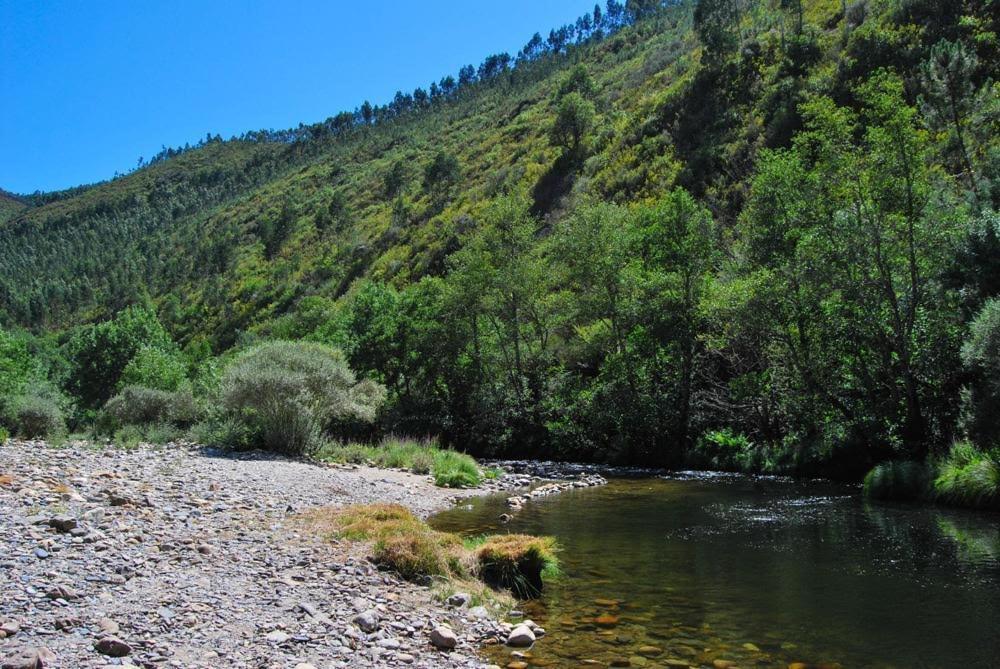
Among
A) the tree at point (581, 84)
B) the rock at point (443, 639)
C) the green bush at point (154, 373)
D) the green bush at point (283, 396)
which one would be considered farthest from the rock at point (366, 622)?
the tree at point (581, 84)

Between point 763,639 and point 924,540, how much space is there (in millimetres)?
6052

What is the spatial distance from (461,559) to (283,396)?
1378 centimetres

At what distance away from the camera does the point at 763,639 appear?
7.02 m

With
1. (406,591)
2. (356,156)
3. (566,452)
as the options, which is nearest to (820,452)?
(566,452)

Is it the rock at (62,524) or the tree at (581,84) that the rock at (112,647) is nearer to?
the rock at (62,524)

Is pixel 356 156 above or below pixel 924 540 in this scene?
above

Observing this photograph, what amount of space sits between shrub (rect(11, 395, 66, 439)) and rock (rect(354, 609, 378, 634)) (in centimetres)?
2003

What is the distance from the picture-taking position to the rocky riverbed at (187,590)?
18.4ft

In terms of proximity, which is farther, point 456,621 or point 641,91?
point 641,91

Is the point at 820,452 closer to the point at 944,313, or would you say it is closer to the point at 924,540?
the point at 944,313

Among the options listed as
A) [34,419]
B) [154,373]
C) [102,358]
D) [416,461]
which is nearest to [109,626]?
[416,461]

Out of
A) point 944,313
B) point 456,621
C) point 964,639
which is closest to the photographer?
point 964,639

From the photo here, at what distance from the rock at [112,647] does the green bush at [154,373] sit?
37.8 metres

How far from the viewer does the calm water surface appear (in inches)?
265
